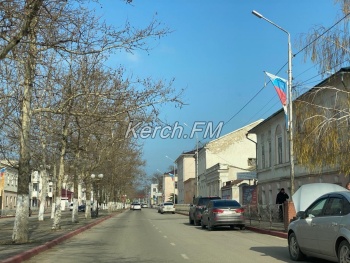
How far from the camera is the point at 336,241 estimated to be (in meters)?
9.46

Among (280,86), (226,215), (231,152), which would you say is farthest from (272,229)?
(231,152)

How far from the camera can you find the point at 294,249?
1172 centimetres

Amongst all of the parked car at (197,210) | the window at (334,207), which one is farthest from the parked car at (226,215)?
the window at (334,207)

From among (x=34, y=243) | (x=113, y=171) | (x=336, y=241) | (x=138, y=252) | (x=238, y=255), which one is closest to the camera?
(x=336, y=241)

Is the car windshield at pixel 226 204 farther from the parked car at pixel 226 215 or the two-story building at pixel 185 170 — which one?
the two-story building at pixel 185 170

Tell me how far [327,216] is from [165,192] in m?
138

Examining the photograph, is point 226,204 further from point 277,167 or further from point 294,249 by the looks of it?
point 294,249

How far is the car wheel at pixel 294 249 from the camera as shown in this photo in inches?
453

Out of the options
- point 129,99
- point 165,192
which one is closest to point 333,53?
point 129,99

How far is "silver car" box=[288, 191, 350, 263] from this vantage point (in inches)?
364

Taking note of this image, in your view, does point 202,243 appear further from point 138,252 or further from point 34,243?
point 34,243

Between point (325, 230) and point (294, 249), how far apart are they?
2.03 m

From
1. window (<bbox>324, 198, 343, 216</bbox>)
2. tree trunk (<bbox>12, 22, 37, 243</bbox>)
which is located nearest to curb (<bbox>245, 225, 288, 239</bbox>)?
window (<bbox>324, 198, 343, 216</bbox>)

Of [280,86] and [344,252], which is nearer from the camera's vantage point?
[344,252]
